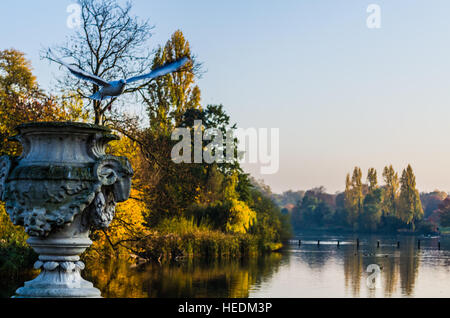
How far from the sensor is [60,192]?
5.78m

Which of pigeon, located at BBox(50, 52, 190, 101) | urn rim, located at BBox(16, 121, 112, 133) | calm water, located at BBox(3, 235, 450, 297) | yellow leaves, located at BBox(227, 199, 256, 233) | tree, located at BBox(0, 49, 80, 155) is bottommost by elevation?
calm water, located at BBox(3, 235, 450, 297)

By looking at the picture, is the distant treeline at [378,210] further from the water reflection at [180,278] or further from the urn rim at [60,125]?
the urn rim at [60,125]

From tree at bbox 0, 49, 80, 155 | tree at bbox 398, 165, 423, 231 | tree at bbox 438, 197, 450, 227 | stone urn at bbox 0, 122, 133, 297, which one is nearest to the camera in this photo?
stone urn at bbox 0, 122, 133, 297

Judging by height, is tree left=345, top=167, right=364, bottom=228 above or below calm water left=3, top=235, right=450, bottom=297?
above

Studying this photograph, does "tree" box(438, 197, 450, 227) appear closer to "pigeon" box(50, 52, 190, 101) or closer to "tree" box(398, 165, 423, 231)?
"tree" box(398, 165, 423, 231)

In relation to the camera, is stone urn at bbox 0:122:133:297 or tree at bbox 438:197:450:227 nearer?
stone urn at bbox 0:122:133:297

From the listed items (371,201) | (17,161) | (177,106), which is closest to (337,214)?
(371,201)

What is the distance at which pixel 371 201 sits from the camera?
295 feet

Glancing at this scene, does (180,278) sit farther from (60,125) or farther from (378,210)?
(378,210)

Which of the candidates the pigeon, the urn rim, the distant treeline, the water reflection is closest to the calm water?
the water reflection

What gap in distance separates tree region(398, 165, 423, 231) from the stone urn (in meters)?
82.1

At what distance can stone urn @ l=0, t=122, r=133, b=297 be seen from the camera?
5.79 metres

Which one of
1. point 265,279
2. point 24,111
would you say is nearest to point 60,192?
point 24,111

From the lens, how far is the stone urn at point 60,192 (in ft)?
19.0
